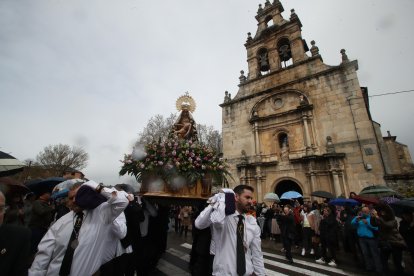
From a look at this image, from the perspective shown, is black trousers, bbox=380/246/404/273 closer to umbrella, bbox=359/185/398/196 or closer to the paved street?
the paved street

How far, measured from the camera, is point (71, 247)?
2.22m

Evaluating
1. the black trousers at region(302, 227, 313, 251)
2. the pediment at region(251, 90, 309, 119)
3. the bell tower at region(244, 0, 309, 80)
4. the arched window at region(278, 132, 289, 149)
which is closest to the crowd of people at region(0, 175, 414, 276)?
the black trousers at region(302, 227, 313, 251)

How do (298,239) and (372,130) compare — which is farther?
(372,130)

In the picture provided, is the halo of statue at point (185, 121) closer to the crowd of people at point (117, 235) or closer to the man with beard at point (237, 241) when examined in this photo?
the crowd of people at point (117, 235)

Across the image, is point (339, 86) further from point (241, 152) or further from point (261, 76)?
point (241, 152)

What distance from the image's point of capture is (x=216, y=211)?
2.55 m

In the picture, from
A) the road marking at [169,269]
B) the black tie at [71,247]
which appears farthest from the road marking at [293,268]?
the black tie at [71,247]

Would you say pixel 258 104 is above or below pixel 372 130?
above

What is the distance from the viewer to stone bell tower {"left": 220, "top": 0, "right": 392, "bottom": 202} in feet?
39.0

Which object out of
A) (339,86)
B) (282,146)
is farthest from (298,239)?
(339,86)

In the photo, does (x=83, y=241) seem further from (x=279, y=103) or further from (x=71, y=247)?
(x=279, y=103)

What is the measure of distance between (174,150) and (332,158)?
11.6m

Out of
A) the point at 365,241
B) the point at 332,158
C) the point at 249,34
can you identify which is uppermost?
the point at 249,34

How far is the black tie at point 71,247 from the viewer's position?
6.95 ft
